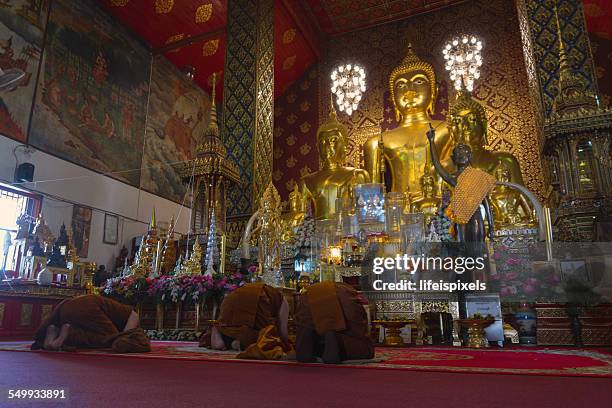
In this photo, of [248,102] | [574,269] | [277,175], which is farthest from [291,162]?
[574,269]

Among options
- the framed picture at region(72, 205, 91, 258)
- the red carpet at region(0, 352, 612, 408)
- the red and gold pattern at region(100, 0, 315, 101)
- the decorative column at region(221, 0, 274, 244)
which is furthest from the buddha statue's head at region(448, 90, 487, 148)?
the red carpet at region(0, 352, 612, 408)

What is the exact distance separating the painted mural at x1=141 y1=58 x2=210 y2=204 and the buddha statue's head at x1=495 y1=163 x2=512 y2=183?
573 cm

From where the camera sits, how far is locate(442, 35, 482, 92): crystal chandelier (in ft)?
27.9

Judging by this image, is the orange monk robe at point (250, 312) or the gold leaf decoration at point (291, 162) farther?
the gold leaf decoration at point (291, 162)

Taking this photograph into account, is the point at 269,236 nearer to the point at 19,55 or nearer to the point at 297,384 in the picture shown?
the point at 297,384

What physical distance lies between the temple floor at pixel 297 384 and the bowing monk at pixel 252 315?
0.68 meters

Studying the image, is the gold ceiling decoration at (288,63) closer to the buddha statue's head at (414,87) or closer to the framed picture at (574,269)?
the buddha statue's head at (414,87)

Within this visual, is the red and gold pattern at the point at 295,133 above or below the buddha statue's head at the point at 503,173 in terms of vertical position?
above

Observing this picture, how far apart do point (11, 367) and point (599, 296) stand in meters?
3.70

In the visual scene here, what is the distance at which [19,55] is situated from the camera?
6.45 metres

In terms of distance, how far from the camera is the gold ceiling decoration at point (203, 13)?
27.9ft

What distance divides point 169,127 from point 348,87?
11.7ft

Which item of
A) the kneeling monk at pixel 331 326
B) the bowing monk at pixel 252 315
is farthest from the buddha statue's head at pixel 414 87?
the kneeling monk at pixel 331 326

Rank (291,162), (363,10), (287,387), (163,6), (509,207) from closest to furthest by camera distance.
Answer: (287,387) < (509,207) < (163,6) < (363,10) < (291,162)
